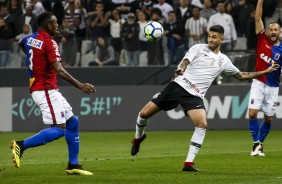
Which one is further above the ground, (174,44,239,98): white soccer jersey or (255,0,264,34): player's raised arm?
(255,0,264,34): player's raised arm

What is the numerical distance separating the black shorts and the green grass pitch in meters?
0.97

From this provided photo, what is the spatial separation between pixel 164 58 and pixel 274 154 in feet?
29.6

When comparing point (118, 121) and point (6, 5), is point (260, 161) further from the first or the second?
point (6, 5)

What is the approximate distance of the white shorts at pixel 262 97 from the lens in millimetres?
15680

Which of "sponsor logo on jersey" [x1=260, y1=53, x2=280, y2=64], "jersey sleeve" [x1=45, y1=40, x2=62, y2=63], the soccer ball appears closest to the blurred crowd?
"sponsor logo on jersey" [x1=260, y1=53, x2=280, y2=64]

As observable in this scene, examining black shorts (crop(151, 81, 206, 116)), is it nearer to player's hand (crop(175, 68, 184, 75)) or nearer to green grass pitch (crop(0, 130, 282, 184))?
player's hand (crop(175, 68, 184, 75))

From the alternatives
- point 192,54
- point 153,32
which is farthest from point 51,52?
point 153,32

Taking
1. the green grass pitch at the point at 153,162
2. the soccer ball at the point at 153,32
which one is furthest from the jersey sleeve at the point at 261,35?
the soccer ball at the point at 153,32

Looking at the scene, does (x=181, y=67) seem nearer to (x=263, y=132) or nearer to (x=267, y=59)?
(x=267, y=59)

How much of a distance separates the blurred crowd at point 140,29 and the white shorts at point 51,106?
12461 millimetres

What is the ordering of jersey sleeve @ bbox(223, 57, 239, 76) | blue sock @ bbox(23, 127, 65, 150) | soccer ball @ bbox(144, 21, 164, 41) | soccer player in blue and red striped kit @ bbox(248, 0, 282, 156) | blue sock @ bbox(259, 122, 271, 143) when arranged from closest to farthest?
blue sock @ bbox(23, 127, 65, 150) → jersey sleeve @ bbox(223, 57, 239, 76) → soccer ball @ bbox(144, 21, 164, 41) → soccer player in blue and red striped kit @ bbox(248, 0, 282, 156) → blue sock @ bbox(259, 122, 271, 143)

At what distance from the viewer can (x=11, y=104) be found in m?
24.0

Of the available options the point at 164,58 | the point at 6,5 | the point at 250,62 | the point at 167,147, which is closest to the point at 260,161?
the point at 167,147

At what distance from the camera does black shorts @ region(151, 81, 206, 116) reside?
12.6m
